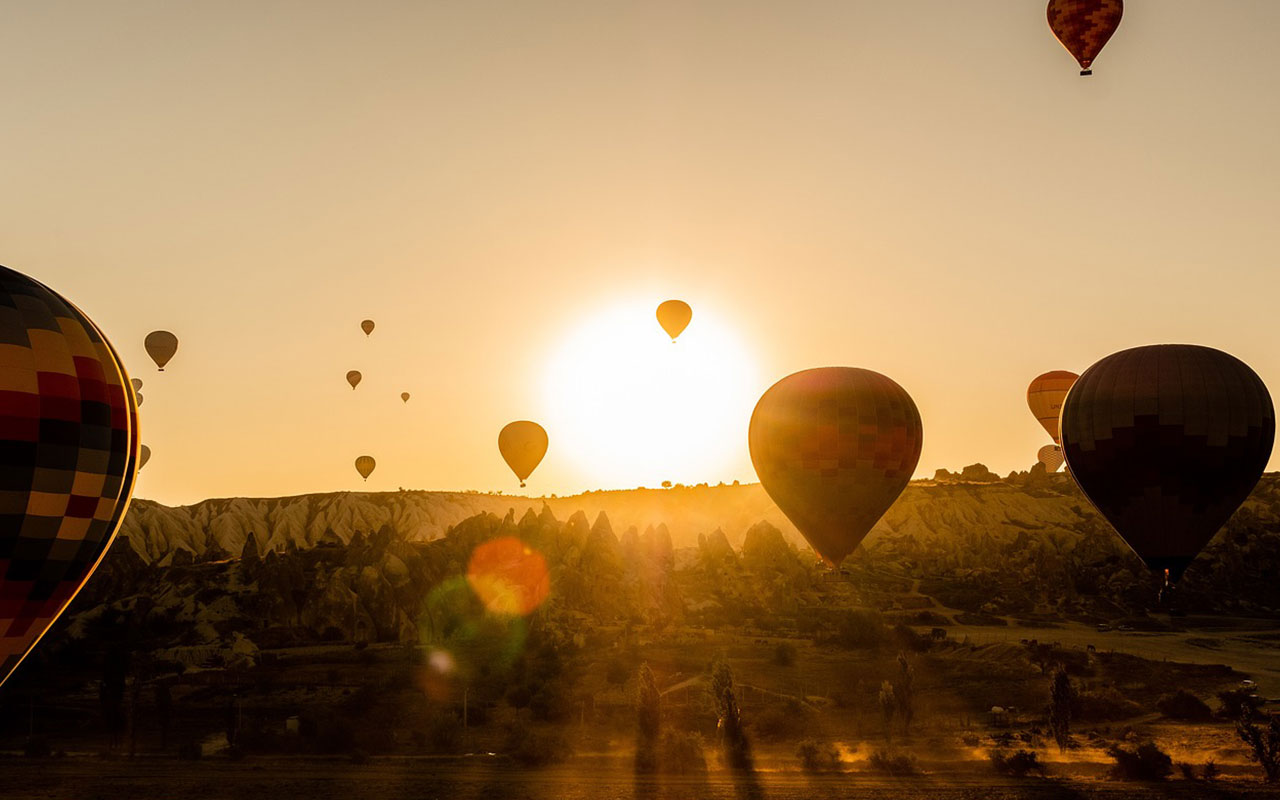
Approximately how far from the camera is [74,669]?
64250 millimetres

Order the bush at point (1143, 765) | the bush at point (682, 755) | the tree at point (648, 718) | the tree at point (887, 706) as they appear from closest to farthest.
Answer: the bush at point (1143, 765)
the bush at point (682, 755)
the tree at point (648, 718)
the tree at point (887, 706)

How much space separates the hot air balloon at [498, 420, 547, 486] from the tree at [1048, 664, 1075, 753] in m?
45.0

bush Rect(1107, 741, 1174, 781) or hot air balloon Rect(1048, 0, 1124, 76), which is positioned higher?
hot air balloon Rect(1048, 0, 1124, 76)

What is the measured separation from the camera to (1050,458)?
6594 inches

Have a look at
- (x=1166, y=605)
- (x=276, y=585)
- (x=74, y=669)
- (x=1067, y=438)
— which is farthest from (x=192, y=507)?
(x=1067, y=438)

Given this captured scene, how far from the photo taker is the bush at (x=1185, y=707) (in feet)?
166

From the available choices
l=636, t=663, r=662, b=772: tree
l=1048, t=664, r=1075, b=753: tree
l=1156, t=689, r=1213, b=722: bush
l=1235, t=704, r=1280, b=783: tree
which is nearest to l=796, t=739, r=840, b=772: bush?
l=636, t=663, r=662, b=772: tree

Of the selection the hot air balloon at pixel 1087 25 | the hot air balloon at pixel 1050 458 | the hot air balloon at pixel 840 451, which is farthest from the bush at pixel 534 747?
the hot air balloon at pixel 1050 458

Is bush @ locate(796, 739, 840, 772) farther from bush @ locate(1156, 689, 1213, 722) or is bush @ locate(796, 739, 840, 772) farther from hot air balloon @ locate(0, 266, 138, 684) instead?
hot air balloon @ locate(0, 266, 138, 684)

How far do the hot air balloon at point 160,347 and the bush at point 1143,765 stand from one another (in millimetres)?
62348

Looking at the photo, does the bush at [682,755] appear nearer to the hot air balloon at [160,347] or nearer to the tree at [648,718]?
the tree at [648,718]

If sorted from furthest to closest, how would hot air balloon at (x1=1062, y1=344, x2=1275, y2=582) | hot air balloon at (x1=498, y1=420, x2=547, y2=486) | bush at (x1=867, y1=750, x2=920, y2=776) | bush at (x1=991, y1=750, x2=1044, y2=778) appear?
hot air balloon at (x1=498, y1=420, x2=547, y2=486)
hot air balloon at (x1=1062, y1=344, x2=1275, y2=582)
bush at (x1=867, y1=750, x2=920, y2=776)
bush at (x1=991, y1=750, x2=1044, y2=778)

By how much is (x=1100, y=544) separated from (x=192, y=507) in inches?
5497

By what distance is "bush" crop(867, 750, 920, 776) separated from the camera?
4128 cm
